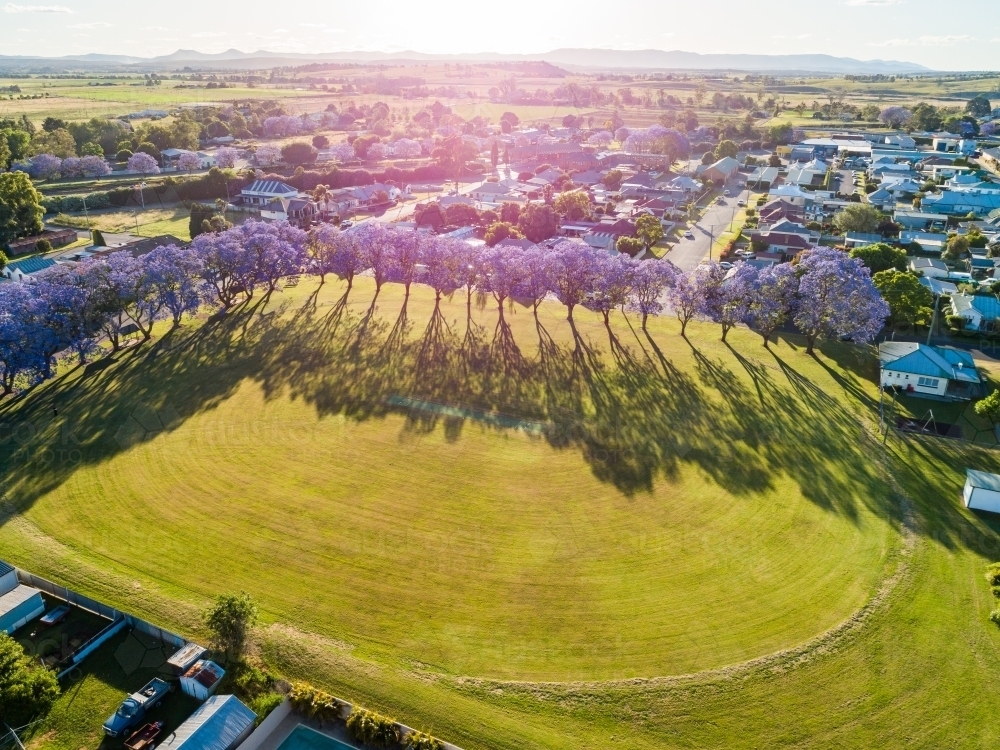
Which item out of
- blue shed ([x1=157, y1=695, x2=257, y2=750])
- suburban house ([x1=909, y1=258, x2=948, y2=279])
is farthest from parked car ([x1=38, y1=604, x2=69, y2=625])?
suburban house ([x1=909, y1=258, x2=948, y2=279])

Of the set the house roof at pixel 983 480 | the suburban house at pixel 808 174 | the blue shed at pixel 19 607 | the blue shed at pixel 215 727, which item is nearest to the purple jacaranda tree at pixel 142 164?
the blue shed at pixel 19 607

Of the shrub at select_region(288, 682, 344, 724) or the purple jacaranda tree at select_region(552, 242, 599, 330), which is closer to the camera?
the shrub at select_region(288, 682, 344, 724)

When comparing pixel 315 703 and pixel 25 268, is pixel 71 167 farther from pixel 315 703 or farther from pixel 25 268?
pixel 315 703

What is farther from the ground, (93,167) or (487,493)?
(93,167)

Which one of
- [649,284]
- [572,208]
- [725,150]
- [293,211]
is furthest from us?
[725,150]

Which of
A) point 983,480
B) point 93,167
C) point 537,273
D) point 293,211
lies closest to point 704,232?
point 537,273

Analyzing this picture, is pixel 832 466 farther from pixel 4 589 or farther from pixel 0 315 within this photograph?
pixel 0 315

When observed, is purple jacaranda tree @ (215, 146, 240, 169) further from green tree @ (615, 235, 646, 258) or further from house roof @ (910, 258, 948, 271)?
house roof @ (910, 258, 948, 271)
